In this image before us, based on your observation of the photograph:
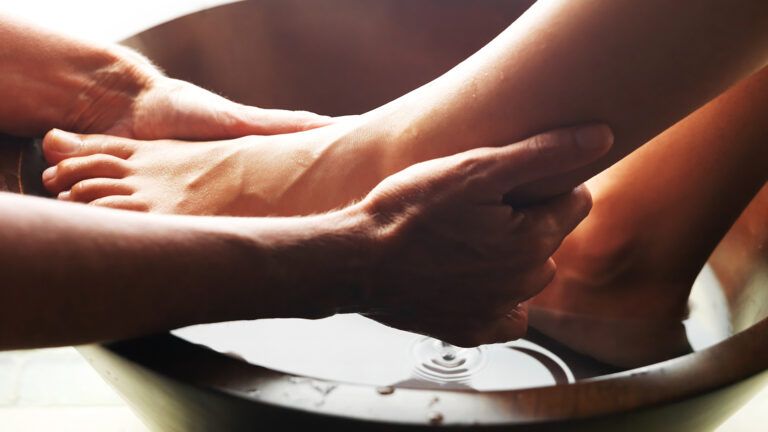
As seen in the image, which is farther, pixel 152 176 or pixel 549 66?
pixel 152 176

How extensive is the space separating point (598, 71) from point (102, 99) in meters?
0.52

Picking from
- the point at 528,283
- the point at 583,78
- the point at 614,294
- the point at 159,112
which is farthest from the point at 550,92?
the point at 159,112

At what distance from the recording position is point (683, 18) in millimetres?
533

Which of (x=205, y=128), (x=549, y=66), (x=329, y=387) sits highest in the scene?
(x=549, y=66)

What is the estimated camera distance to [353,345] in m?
0.80

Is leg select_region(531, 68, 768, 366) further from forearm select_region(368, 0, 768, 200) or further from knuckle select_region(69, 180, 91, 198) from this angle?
knuckle select_region(69, 180, 91, 198)

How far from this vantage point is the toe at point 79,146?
0.79 meters

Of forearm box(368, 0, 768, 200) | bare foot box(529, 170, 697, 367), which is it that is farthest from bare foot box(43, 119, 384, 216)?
bare foot box(529, 170, 697, 367)

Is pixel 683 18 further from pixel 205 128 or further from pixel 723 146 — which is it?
pixel 205 128

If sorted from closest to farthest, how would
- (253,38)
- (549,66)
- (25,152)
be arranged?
(549,66) → (25,152) → (253,38)

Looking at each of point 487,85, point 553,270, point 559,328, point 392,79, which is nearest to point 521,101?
point 487,85

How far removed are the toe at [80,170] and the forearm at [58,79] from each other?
7 centimetres

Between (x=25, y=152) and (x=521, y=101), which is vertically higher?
(x=521, y=101)

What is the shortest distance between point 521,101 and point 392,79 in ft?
1.37
